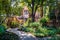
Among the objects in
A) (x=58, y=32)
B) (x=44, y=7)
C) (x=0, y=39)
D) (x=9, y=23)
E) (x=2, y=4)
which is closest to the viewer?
(x=0, y=39)

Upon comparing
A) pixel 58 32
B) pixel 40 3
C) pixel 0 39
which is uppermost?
pixel 40 3

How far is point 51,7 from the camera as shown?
21.4m

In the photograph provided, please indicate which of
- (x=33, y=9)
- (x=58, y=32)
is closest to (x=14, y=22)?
(x=33, y=9)

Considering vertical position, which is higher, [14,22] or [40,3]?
[40,3]

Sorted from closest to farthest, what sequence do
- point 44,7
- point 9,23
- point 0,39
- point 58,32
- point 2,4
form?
point 0,39 → point 2,4 → point 58,32 → point 9,23 → point 44,7

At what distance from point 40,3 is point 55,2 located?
1.74 m

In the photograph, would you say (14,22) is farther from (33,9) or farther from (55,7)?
(55,7)

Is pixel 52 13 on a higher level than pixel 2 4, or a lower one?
lower

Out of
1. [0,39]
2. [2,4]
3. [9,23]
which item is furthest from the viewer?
[9,23]

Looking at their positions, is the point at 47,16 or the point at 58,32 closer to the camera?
the point at 58,32

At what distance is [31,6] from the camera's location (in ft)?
70.9

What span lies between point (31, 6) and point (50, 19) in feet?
8.92

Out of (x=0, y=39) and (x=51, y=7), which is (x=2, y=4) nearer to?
(x=0, y=39)

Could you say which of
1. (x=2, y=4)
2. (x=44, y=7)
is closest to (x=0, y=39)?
(x=2, y=4)
